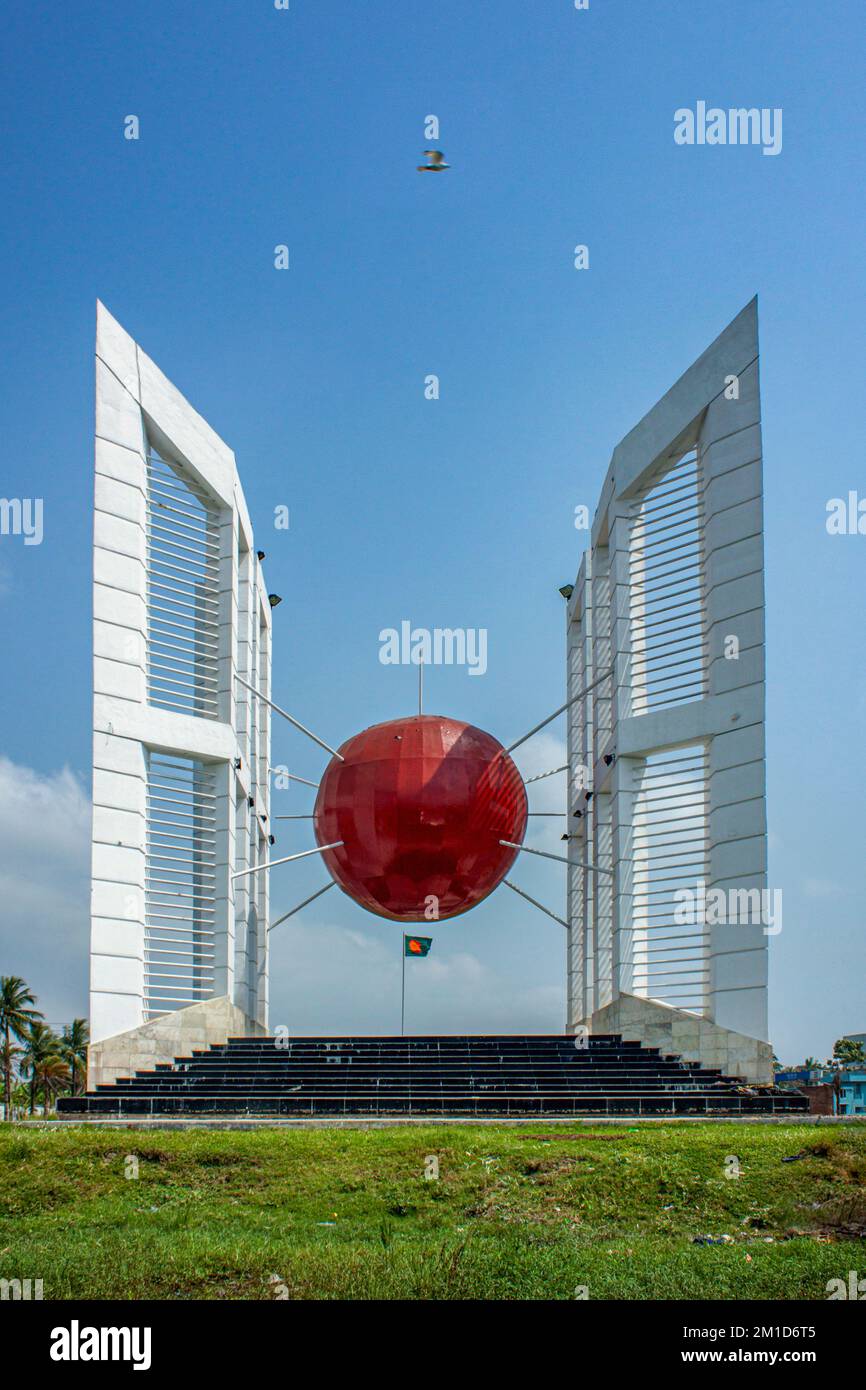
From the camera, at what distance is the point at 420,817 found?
2853 cm

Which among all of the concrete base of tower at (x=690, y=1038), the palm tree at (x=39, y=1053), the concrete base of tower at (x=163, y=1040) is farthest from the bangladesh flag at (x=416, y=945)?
the palm tree at (x=39, y=1053)

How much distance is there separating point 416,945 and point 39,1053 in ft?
191

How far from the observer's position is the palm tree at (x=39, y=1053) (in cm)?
7944

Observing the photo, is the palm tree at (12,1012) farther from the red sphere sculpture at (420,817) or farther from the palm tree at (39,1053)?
the red sphere sculpture at (420,817)

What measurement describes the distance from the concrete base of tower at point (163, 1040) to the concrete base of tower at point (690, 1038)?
798 centimetres

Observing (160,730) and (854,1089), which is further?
(854,1089)

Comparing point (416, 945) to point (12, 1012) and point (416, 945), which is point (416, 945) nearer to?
point (416, 945)

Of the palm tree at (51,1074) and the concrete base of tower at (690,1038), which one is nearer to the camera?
the concrete base of tower at (690,1038)

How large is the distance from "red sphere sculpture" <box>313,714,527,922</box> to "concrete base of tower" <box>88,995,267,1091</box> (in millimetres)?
3613

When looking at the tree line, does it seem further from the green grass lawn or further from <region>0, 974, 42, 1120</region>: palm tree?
the green grass lawn

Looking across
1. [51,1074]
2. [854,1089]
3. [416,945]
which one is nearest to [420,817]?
[416,945]

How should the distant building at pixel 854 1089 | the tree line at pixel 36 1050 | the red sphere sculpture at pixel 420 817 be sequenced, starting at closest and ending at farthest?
the red sphere sculpture at pixel 420 817 → the distant building at pixel 854 1089 → the tree line at pixel 36 1050
